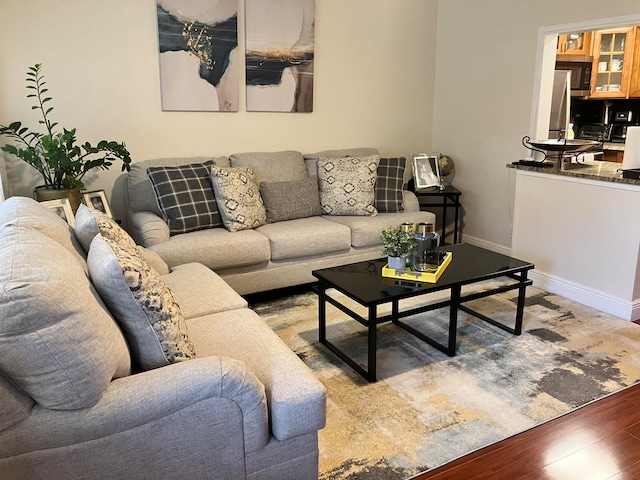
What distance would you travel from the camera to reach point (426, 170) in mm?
4883

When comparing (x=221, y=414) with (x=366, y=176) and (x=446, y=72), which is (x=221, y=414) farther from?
(x=446, y=72)

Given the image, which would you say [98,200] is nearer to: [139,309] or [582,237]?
[139,309]

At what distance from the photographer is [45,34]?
3.53 metres

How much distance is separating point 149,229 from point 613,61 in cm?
501

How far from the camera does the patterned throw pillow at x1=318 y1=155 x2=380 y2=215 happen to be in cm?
414

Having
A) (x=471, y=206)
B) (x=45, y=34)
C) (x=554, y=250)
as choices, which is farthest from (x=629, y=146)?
(x=45, y=34)

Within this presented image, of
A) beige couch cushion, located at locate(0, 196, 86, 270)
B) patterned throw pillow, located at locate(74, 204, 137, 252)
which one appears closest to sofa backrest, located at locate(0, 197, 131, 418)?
beige couch cushion, located at locate(0, 196, 86, 270)

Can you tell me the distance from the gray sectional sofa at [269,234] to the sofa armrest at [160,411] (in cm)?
183

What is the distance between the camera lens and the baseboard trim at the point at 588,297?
335 cm

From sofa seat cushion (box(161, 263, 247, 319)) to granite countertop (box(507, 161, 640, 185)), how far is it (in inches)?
97.3

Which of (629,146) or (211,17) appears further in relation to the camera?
(211,17)

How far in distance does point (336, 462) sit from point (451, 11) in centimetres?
435

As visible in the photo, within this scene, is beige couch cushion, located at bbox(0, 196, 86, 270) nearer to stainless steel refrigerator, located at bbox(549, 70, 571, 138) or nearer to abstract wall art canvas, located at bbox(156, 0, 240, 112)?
abstract wall art canvas, located at bbox(156, 0, 240, 112)

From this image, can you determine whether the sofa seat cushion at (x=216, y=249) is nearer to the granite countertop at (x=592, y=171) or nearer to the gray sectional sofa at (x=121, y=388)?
the gray sectional sofa at (x=121, y=388)
